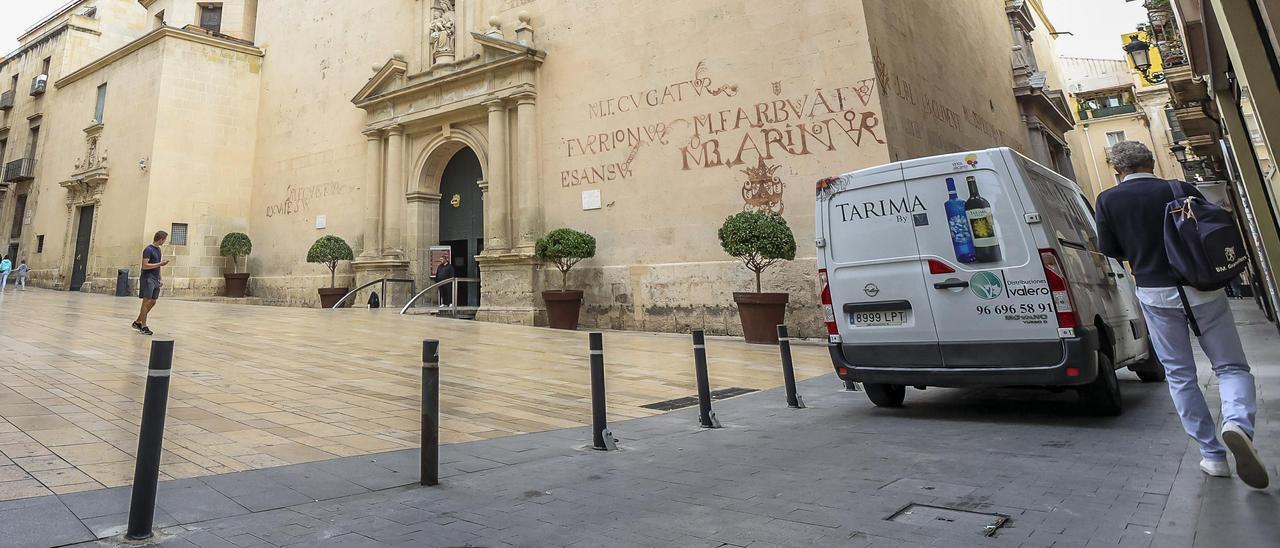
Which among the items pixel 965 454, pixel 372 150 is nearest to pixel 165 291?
pixel 372 150

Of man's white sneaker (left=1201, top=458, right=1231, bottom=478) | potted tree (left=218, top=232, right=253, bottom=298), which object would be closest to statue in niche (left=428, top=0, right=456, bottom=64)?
potted tree (left=218, top=232, right=253, bottom=298)

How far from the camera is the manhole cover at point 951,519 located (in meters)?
2.26

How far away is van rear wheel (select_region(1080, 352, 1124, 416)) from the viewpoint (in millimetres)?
4145

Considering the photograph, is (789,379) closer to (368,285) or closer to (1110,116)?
(368,285)

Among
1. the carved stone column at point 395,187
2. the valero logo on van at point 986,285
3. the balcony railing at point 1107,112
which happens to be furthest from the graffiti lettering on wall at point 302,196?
the balcony railing at point 1107,112

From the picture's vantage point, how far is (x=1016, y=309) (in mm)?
4121

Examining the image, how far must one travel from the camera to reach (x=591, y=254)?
13000 mm

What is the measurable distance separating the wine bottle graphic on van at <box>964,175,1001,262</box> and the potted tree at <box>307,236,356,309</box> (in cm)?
1656

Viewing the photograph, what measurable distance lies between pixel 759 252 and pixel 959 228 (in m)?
5.74

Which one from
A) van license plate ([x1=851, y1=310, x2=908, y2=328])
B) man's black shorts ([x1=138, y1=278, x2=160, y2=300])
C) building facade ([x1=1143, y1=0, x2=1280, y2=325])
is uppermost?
building facade ([x1=1143, y1=0, x2=1280, y2=325])

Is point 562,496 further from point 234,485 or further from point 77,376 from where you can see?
point 77,376

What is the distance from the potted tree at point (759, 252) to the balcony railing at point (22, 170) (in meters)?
33.3

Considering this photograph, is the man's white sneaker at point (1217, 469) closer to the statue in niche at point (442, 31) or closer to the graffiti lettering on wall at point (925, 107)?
the graffiti lettering on wall at point (925, 107)

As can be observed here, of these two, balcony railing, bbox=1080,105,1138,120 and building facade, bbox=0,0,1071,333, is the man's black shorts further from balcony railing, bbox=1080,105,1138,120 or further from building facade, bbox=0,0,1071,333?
balcony railing, bbox=1080,105,1138,120
